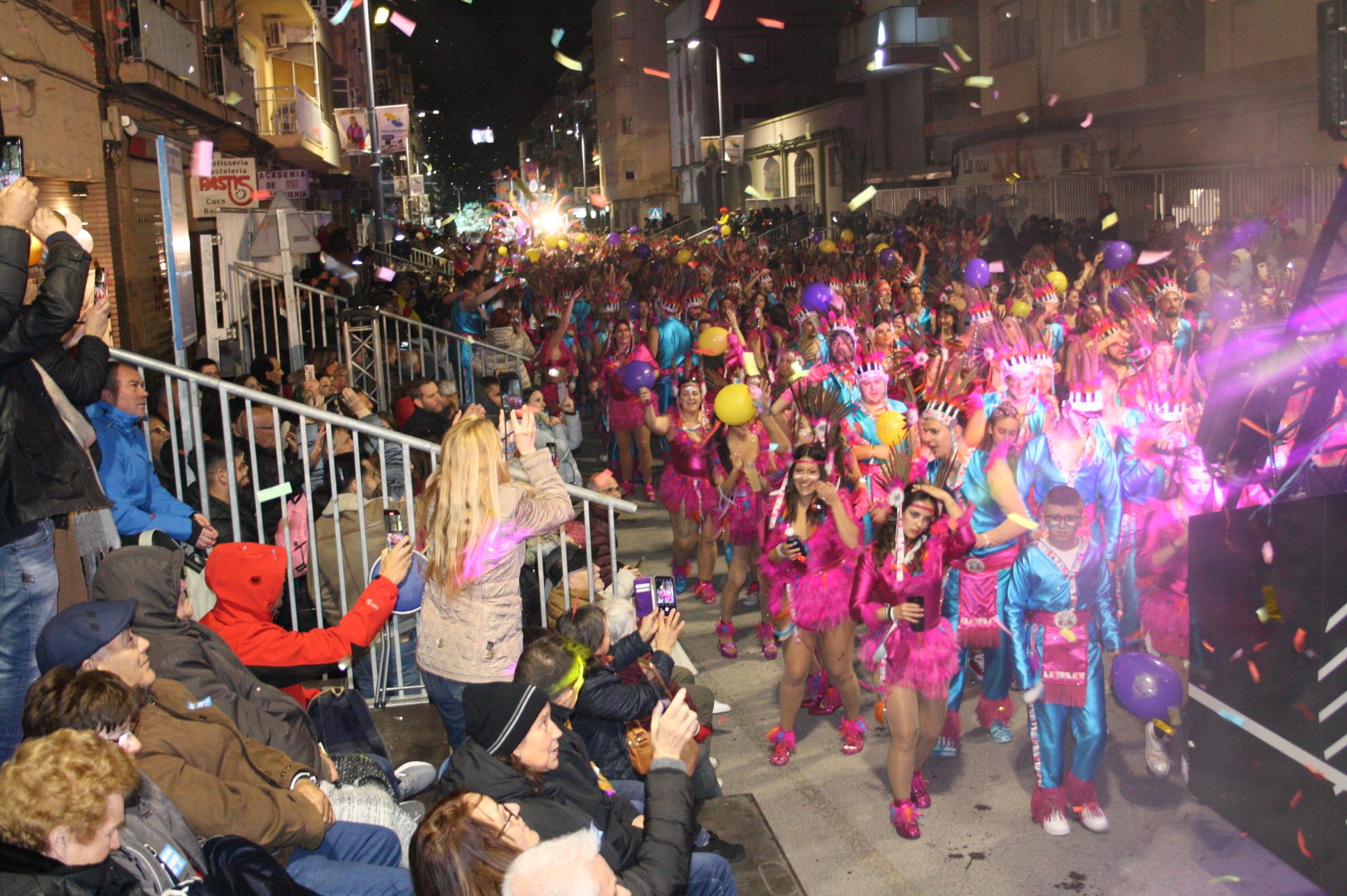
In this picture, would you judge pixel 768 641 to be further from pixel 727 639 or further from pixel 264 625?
pixel 264 625

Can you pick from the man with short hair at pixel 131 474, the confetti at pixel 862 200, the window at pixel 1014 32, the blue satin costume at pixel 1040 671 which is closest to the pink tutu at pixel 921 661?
the blue satin costume at pixel 1040 671

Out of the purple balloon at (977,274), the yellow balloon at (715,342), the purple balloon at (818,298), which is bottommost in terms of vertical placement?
the yellow balloon at (715,342)

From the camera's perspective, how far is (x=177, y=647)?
160 inches

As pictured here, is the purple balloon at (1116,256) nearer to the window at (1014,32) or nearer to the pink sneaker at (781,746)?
the pink sneaker at (781,746)

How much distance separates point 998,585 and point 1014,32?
2398 centimetres

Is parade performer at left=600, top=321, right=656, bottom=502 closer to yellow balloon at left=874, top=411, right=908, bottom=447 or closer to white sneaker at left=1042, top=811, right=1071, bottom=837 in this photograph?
yellow balloon at left=874, top=411, right=908, bottom=447

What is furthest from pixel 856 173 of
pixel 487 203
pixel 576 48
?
pixel 487 203

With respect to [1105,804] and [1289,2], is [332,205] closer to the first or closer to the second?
[1289,2]

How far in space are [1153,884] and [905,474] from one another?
112 inches

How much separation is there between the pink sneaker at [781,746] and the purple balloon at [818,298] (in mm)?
6863

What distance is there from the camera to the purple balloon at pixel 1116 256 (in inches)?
543

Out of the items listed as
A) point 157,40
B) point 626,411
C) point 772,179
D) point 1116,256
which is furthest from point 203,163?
point 772,179

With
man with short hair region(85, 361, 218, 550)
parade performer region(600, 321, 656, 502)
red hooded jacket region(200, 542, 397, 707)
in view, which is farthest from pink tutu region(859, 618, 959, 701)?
parade performer region(600, 321, 656, 502)

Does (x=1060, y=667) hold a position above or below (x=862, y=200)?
below
